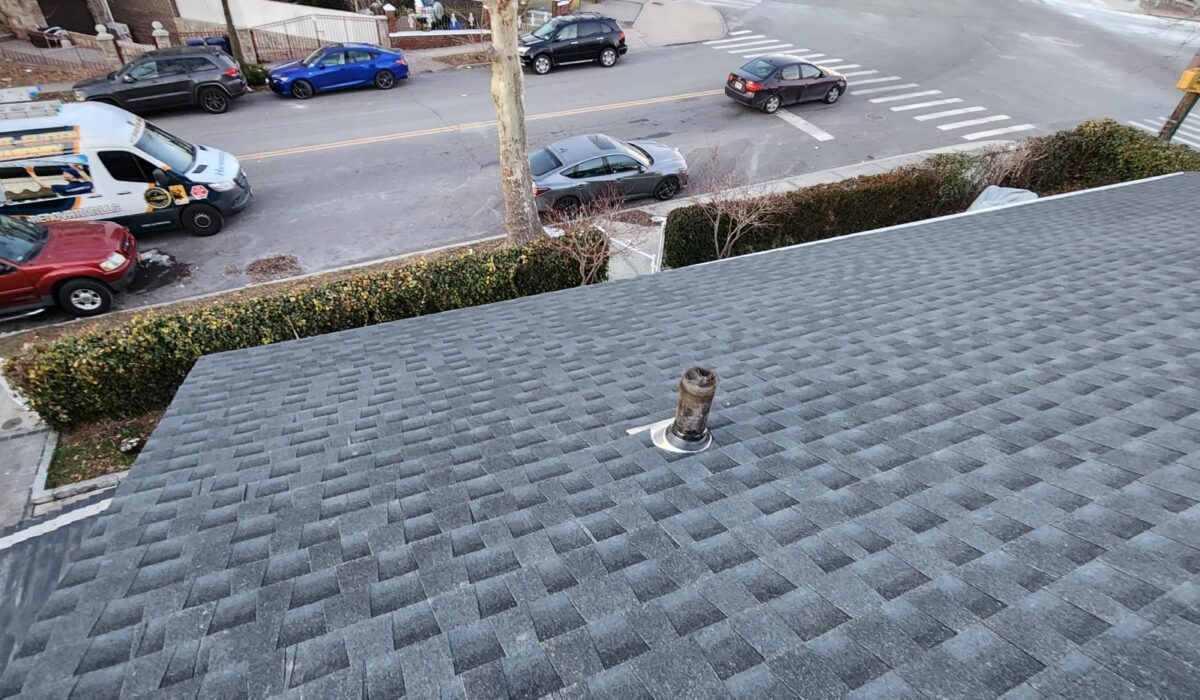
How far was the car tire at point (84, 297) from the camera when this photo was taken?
972 cm

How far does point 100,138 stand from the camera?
1077cm

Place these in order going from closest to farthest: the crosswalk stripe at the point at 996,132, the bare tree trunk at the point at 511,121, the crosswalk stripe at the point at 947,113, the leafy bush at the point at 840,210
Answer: the bare tree trunk at the point at 511,121 → the leafy bush at the point at 840,210 → the crosswalk stripe at the point at 996,132 → the crosswalk stripe at the point at 947,113

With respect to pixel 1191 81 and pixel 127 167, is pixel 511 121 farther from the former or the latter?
pixel 1191 81

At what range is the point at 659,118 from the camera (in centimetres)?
1823

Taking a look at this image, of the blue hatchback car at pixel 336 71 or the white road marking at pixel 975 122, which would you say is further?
the blue hatchback car at pixel 336 71

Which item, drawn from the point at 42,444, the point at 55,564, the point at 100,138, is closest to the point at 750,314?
the point at 55,564

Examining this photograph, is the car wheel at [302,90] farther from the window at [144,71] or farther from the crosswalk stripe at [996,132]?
the crosswalk stripe at [996,132]

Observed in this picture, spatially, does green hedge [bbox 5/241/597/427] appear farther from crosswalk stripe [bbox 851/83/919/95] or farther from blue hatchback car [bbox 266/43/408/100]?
crosswalk stripe [bbox 851/83/919/95]

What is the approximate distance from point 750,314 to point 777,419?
2.26m

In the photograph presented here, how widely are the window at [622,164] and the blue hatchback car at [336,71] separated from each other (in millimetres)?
11385

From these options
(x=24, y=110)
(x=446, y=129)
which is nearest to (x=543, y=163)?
(x=446, y=129)

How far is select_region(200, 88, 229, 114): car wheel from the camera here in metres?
17.7

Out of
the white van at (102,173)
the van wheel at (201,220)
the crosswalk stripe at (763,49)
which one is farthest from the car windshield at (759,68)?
the van wheel at (201,220)

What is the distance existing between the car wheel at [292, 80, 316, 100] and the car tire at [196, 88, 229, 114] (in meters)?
2.00
